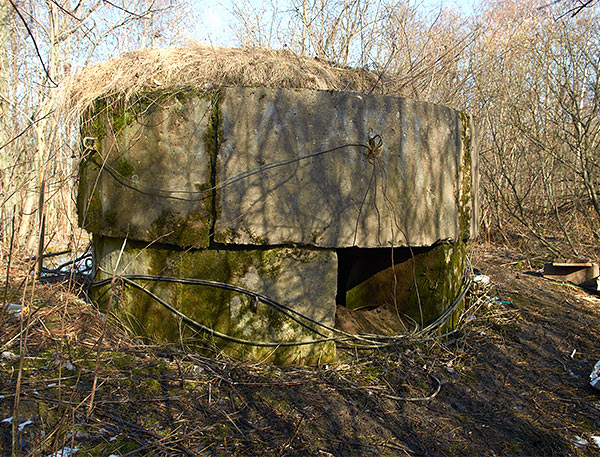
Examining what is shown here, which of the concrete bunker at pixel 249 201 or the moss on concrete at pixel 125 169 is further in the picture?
the moss on concrete at pixel 125 169

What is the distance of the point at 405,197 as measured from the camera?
3330 mm

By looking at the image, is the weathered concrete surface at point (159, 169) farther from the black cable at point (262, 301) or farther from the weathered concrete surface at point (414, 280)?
the weathered concrete surface at point (414, 280)

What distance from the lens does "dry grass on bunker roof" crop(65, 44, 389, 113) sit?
3.23 meters

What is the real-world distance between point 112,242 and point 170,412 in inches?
60.2

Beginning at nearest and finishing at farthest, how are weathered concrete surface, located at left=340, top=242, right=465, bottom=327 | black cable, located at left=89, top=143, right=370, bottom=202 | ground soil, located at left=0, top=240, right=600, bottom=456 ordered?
ground soil, located at left=0, top=240, right=600, bottom=456
black cable, located at left=89, top=143, right=370, bottom=202
weathered concrete surface, located at left=340, top=242, right=465, bottom=327

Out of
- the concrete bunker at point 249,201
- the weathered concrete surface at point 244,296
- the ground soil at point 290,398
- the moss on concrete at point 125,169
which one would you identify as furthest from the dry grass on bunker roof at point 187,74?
the ground soil at point 290,398

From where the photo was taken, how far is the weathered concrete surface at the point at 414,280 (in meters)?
3.73

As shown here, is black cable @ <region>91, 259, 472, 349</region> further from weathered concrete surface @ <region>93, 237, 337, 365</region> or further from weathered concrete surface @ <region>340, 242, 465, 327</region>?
weathered concrete surface @ <region>340, 242, 465, 327</region>

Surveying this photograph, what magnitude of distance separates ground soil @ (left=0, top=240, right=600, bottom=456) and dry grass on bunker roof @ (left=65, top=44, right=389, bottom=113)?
60.0 inches

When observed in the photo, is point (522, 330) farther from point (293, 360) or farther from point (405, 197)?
point (293, 360)

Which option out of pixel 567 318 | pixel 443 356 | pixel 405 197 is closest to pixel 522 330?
pixel 567 318

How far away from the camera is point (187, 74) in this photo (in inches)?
130

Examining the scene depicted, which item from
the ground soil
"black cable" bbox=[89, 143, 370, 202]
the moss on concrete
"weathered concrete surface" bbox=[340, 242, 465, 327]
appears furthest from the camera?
"weathered concrete surface" bbox=[340, 242, 465, 327]

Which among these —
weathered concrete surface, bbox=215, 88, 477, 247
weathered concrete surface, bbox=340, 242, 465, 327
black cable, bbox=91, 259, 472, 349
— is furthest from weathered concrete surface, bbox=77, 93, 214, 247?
weathered concrete surface, bbox=340, 242, 465, 327
